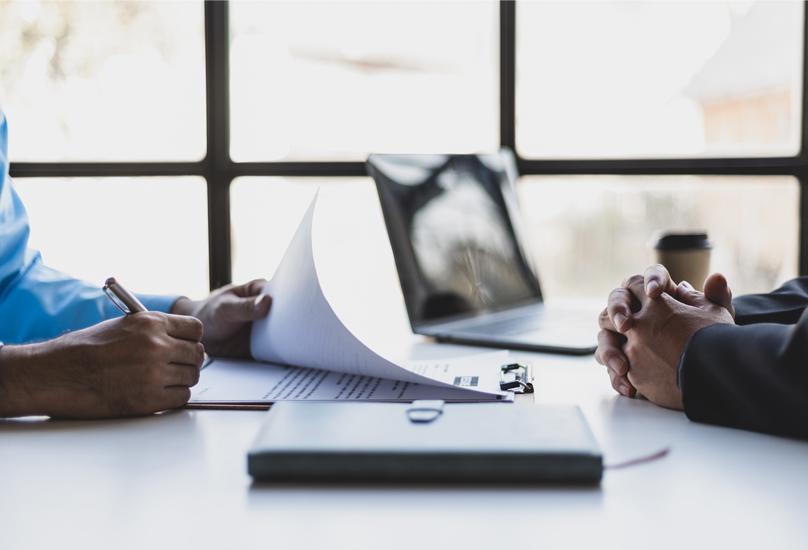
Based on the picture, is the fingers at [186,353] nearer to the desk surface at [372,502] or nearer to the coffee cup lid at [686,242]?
the desk surface at [372,502]

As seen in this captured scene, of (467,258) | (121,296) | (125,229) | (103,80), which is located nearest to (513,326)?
(467,258)

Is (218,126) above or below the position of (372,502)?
above

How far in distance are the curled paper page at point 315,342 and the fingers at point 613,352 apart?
135 millimetres

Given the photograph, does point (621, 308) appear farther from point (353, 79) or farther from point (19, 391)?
point (353, 79)

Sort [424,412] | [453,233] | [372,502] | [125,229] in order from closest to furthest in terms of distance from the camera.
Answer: [372,502]
[424,412]
[453,233]
[125,229]

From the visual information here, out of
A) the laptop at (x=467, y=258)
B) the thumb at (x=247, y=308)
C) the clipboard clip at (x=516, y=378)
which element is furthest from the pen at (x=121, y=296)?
the laptop at (x=467, y=258)

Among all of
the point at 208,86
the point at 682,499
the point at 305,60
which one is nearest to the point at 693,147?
the point at 305,60

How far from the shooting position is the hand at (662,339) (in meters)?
0.92

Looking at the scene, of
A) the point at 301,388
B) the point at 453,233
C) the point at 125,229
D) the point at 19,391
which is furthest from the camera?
the point at 125,229

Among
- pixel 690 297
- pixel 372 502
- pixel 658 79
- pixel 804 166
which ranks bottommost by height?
pixel 372 502

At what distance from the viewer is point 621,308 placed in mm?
999

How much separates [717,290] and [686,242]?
495 mm

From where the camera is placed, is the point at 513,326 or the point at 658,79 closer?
the point at 513,326

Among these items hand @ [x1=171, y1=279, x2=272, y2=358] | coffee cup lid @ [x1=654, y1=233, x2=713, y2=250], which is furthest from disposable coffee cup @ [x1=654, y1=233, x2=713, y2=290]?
hand @ [x1=171, y1=279, x2=272, y2=358]
